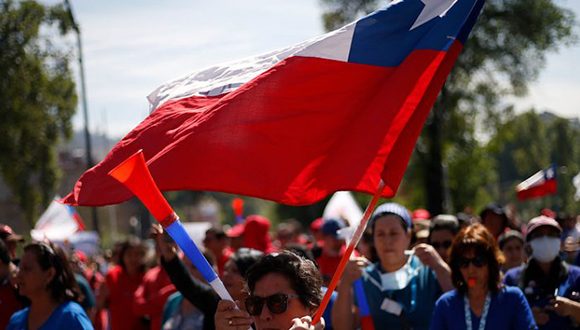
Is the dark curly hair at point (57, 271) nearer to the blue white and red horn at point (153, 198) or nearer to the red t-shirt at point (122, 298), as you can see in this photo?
the blue white and red horn at point (153, 198)

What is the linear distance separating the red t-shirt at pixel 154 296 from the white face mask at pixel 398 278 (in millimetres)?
3007

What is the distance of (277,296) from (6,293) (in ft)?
14.7

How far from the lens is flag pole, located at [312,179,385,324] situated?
455cm

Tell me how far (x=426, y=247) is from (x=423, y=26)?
210cm

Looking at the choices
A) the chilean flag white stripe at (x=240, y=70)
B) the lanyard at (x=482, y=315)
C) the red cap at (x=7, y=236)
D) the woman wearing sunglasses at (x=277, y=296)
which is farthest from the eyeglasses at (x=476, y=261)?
the red cap at (x=7, y=236)

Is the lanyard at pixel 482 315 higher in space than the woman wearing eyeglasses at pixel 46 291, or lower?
lower

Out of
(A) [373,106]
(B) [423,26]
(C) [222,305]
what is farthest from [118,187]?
(B) [423,26]

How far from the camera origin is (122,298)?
37.8 ft

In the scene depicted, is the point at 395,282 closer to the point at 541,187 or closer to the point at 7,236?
the point at 7,236

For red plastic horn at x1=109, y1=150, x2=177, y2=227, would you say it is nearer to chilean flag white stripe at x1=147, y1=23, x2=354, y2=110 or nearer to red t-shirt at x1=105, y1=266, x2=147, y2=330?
chilean flag white stripe at x1=147, y1=23, x2=354, y2=110

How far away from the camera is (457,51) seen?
5352 millimetres

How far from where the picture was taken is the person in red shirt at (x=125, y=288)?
37.0ft

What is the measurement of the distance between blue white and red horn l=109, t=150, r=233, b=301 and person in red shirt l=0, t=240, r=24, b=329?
427 cm

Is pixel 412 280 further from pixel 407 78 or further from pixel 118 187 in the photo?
pixel 118 187
